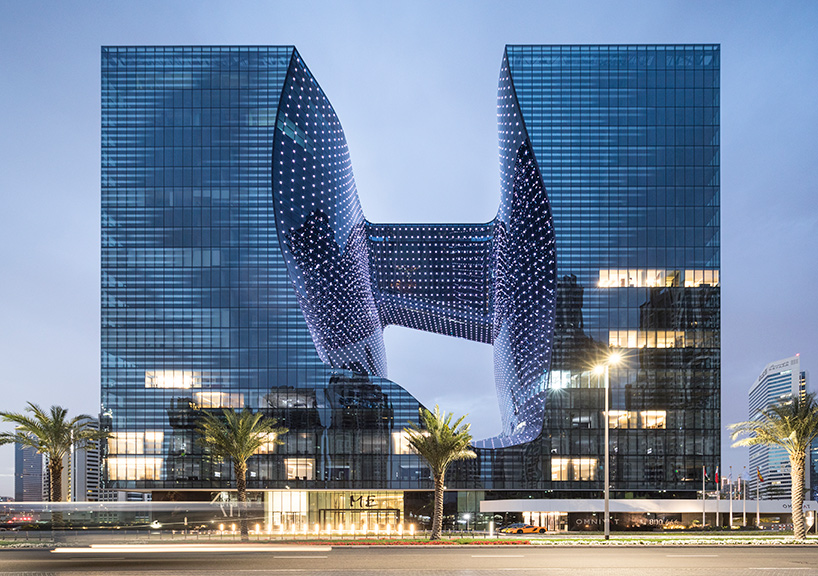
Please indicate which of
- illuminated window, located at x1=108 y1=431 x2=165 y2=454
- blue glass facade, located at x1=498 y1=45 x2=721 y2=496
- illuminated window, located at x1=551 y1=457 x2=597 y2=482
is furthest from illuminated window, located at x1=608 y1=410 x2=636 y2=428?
illuminated window, located at x1=108 y1=431 x2=165 y2=454

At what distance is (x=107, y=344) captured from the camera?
7031cm

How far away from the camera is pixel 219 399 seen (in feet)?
227

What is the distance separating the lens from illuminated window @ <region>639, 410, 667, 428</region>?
69312 mm

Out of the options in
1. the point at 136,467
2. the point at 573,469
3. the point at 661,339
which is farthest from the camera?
the point at 661,339

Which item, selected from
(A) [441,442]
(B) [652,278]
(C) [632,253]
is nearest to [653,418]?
(B) [652,278]

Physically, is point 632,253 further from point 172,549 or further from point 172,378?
point 172,549

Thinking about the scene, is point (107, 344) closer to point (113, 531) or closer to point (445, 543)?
point (113, 531)

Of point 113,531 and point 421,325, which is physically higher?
point 421,325

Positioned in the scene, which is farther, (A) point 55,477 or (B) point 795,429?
(A) point 55,477

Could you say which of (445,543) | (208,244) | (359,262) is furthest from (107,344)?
(445,543)

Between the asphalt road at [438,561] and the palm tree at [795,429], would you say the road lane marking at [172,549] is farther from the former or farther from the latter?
the palm tree at [795,429]

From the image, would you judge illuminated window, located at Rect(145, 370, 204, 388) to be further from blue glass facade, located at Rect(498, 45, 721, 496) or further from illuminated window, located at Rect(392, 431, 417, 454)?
blue glass facade, located at Rect(498, 45, 721, 496)

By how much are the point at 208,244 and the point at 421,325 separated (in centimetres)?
5134

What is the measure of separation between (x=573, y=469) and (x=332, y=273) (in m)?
34.6
